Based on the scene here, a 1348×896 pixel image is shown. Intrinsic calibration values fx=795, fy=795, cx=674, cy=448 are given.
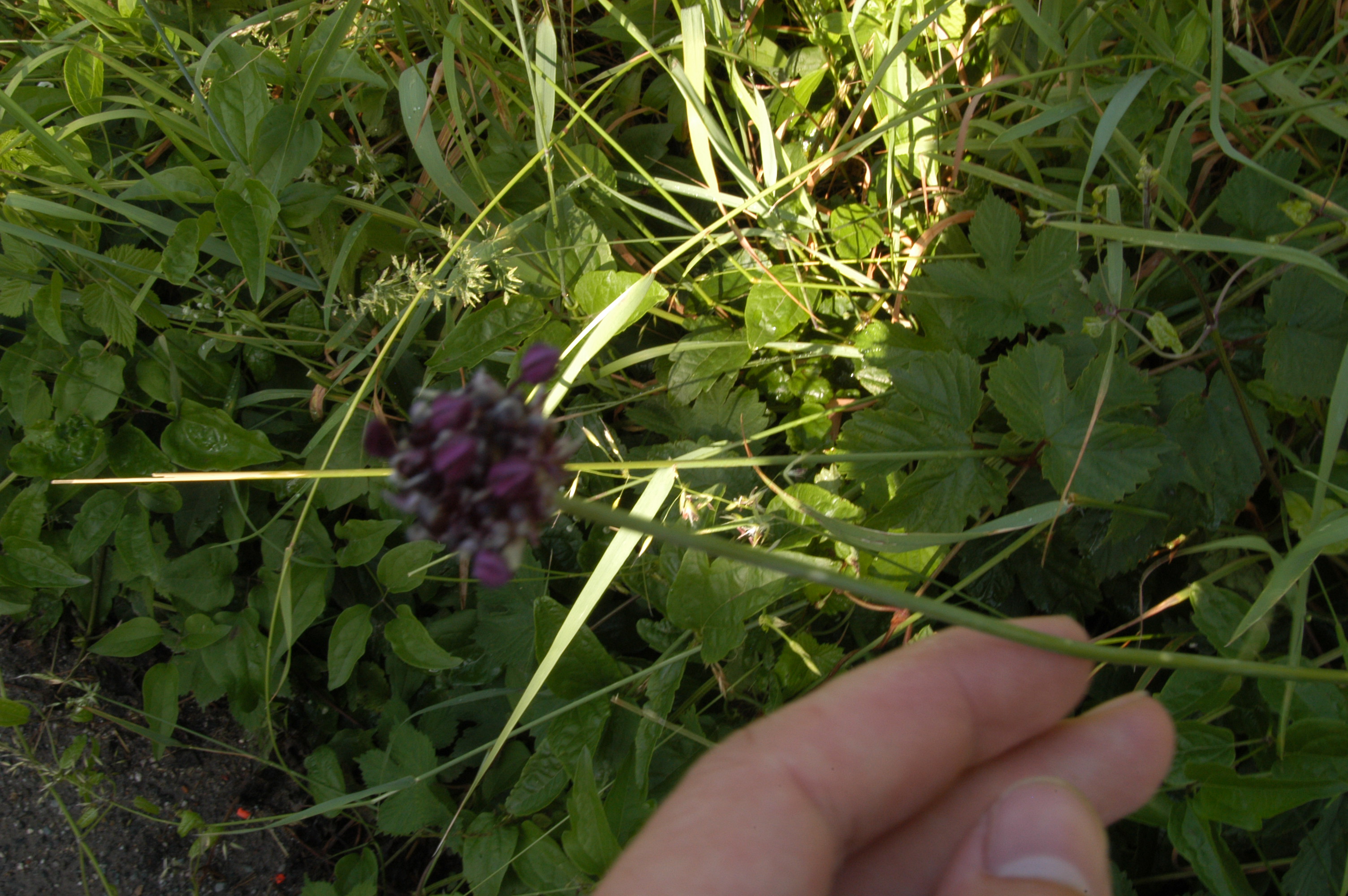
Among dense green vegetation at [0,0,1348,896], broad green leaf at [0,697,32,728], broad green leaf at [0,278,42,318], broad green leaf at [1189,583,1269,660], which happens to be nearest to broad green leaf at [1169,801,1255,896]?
dense green vegetation at [0,0,1348,896]

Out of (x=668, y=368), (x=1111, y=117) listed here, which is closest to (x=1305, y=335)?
(x=1111, y=117)

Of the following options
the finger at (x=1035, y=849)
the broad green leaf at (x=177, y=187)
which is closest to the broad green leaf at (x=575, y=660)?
the finger at (x=1035, y=849)

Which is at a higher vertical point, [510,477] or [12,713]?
[510,477]

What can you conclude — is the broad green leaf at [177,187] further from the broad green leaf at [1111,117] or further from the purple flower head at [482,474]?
the broad green leaf at [1111,117]

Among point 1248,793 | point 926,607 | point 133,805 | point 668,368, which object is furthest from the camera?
point 133,805

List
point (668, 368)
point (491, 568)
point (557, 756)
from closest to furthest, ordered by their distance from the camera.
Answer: point (491, 568), point (557, 756), point (668, 368)

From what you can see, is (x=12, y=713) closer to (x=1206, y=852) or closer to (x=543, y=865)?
(x=543, y=865)
